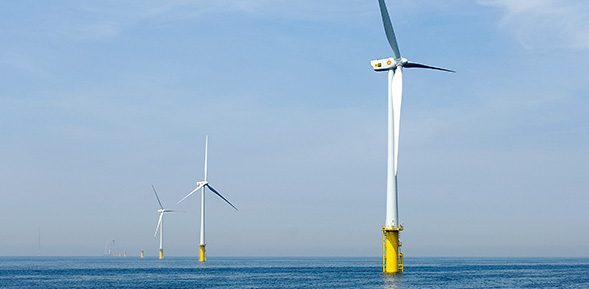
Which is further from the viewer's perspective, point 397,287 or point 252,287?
point 252,287

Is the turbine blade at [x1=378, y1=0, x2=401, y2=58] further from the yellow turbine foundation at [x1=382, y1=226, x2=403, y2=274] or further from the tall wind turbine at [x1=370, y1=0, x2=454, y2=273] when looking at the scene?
the yellow turbine foundation at [x1=382, y1=226, x2=403, y2=274]

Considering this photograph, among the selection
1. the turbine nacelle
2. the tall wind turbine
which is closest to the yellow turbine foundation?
the tall wind turbine

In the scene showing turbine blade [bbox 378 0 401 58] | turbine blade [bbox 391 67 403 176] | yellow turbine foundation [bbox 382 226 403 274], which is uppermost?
turbine blade [bbox 378 0 401 58]

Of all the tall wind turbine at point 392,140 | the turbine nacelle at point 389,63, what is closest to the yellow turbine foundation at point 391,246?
the tall wind turbine at point 392,140

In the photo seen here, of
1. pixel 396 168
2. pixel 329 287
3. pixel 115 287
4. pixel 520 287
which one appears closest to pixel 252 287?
pixel 329 287

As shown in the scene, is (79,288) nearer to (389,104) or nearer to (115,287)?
(115,287)

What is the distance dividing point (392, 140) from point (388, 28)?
1784cm

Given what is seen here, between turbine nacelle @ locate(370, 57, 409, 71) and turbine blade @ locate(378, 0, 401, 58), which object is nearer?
turbine blade @ locate(378, 0, 401, 58)

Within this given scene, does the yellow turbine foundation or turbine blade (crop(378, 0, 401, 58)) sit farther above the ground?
turbine blade (crop(378, 0, 401, 58))

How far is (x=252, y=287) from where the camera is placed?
11256 centimetres

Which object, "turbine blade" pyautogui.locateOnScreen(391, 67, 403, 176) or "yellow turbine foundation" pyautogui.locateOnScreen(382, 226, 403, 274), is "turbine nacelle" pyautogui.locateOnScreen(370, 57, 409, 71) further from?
"yellow turbine foundation" pyautogui.locateOnScreen(382, 226, 403, 274)

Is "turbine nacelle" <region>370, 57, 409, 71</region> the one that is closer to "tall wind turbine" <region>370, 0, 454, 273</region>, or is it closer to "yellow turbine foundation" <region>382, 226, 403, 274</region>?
"tall wind turbine" <region>370, 0, 454, 273</region>

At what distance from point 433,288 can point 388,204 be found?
17971 mm

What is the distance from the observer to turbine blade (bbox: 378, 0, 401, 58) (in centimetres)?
9569
